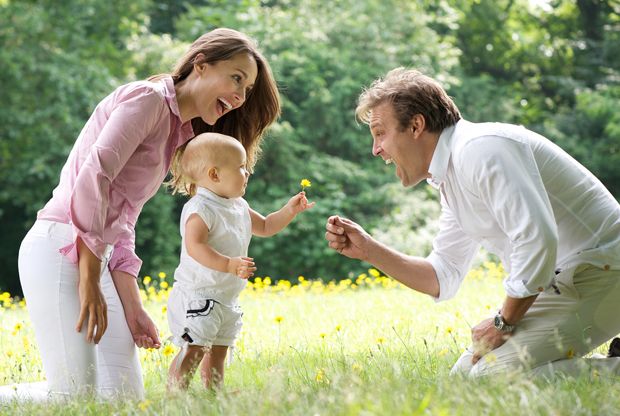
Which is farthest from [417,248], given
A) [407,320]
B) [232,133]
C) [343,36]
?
[232,133]

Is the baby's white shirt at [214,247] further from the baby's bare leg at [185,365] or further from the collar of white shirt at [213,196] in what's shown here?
the baby's bare leg at [185,365]

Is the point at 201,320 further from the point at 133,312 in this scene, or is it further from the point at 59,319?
the point at 59,319

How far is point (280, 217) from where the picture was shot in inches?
162

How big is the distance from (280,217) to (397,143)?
71 centimetres

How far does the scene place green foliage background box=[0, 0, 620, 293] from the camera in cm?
1328

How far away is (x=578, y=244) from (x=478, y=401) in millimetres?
1541

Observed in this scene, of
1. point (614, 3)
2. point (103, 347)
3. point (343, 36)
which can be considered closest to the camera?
point (103, 347)

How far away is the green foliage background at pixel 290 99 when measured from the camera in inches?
523

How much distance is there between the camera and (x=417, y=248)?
1355 cm

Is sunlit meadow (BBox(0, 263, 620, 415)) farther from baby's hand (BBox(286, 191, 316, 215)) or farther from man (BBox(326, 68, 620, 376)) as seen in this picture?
baby's hand (BBox(286, 191, 316, 215))

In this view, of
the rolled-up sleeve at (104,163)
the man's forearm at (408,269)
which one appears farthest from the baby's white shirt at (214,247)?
the man's forearm at (408,269)

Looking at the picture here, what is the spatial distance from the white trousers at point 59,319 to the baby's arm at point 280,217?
0.80 meters

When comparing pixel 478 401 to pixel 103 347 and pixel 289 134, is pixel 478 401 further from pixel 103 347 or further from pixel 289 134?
pixel 289 134

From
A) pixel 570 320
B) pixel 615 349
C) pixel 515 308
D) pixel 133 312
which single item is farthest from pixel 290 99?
pixel 515 308
